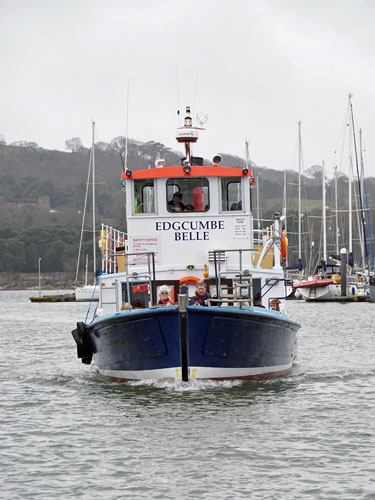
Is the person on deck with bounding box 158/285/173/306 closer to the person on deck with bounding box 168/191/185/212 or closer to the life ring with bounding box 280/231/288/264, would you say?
the person on deck with bounding box 168/191/185/212

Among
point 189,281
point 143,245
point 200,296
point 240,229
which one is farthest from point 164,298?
point 240,229

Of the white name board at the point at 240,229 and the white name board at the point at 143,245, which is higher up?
the white name board at the point at 240,229

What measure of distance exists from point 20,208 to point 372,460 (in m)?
193

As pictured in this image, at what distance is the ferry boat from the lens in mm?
14500

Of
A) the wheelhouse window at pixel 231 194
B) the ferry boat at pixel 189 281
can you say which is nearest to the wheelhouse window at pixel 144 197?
the ferry boat at pixel 189 281

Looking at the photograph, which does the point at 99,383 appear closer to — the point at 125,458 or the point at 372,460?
the point at 125,458

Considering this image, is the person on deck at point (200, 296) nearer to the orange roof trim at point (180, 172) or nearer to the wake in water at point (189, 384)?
the wake in water at point (189, 384)

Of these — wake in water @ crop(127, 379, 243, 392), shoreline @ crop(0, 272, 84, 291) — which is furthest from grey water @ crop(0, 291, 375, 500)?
shoreline @ crop(0, 272, 84, 291)

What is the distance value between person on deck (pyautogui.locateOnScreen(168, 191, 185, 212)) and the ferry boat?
0.07 ft

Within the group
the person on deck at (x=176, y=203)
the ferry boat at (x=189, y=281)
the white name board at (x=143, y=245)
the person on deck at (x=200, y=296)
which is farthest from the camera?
the person on deck at (x=176, y=203)

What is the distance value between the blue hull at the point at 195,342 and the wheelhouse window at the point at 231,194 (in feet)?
10.9

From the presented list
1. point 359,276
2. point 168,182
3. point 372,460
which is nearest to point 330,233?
point 359,276

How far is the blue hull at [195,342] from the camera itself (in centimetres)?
1407

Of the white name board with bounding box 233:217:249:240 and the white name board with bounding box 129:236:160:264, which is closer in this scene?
the white name board with bounding box 129:236:160:264
